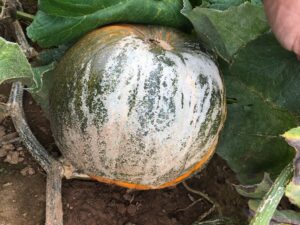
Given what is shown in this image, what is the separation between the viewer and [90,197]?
5.68ft

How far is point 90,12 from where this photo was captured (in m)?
1.44

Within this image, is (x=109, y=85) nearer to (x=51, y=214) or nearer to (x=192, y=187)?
(x=51, y=214)

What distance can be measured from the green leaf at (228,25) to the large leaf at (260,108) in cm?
3

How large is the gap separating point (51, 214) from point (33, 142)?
0.73ft

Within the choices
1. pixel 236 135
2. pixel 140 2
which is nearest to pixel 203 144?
pixel 236 135

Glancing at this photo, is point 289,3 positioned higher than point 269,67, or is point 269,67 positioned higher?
point 289,3

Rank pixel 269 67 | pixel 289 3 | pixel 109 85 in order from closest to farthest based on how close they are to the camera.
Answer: pixel 289 3
pixel 109 85
pixel 269 67

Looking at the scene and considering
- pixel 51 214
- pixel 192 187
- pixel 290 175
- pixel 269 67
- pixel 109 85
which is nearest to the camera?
pixel 290 175

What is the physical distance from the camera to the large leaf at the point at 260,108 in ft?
4.86

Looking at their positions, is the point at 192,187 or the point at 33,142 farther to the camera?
the point at 192,187

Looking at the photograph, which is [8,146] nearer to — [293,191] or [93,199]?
[93,199]

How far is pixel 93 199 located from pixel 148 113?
1.52ft

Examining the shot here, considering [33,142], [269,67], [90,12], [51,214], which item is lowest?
[51,214]

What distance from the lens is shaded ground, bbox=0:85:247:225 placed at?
65.7 inches
